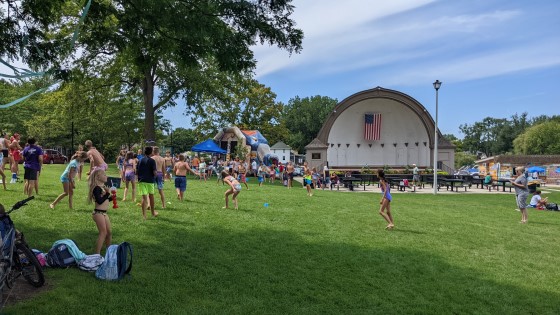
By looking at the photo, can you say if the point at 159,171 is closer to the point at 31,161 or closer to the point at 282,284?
the point at 31,161

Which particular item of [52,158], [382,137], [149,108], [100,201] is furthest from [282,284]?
[382,137]

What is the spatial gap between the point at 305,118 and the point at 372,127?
33.8 m

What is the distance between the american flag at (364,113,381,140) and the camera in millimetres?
47531

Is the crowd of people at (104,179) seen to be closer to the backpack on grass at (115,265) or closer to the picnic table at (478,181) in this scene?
the backpack on grass at (115,265)

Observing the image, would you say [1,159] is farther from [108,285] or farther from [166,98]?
[166,98]

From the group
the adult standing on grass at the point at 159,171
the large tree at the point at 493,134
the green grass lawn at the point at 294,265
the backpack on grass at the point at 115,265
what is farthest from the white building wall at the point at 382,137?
the large tree at the point at 493,134

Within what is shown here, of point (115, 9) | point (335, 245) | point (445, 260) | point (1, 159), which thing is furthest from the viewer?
point (1, 159)

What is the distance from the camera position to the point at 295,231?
9992mm

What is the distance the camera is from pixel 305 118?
265 ft

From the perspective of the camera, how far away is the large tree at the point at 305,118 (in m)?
80.0

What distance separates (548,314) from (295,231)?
544 cm

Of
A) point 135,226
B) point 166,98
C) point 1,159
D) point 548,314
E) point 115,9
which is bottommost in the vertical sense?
point 548,314

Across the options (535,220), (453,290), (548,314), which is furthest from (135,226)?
(535,220)

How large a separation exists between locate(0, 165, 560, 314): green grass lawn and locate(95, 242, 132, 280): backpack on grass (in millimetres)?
125
